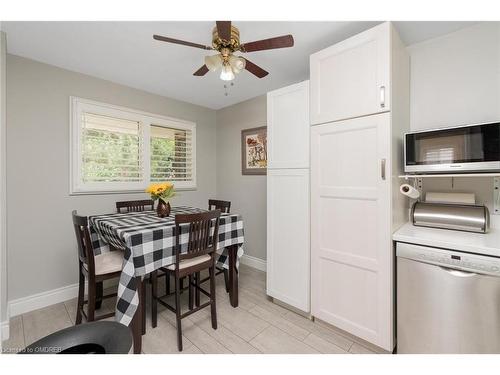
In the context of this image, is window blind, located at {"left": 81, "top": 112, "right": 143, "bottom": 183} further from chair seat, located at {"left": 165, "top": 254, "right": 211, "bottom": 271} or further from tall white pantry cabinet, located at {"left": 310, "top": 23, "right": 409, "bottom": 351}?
tall white pantry cabinet, located at {"left": 310, "top": 23, "right": 409, "bottom": 351}

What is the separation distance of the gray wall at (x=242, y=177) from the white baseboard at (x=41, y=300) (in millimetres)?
2087

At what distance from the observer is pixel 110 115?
264cm

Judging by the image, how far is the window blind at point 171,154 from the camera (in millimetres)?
3072

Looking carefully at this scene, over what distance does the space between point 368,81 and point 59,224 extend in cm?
306

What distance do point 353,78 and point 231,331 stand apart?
2.15 metres

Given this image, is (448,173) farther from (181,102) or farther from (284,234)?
(181,102)

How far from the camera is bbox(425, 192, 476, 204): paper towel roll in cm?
160

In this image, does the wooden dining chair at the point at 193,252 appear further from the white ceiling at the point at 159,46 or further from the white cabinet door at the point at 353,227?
the white ceiling at the point at 159,46

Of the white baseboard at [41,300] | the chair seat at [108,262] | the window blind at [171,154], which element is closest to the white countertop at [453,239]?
the chair seat at [108,262]

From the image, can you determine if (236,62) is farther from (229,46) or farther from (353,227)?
(353,227)

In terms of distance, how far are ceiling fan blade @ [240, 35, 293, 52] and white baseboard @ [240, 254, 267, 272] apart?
2.51m
